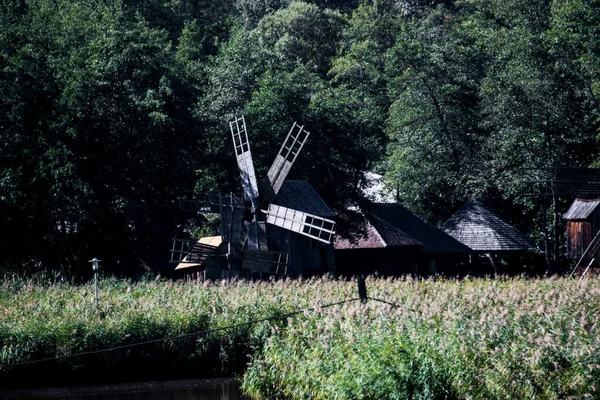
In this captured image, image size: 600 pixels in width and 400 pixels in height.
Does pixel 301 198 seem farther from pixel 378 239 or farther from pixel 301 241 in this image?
pixel 378 239

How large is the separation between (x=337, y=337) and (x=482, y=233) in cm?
2890

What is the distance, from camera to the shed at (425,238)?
39938 mm

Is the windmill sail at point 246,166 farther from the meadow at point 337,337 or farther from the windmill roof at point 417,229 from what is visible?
the windmill roof at point 417,229

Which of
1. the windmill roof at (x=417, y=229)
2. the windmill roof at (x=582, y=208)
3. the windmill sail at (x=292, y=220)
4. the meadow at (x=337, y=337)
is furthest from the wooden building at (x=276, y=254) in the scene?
the windmill roof at (x=582, y=208)

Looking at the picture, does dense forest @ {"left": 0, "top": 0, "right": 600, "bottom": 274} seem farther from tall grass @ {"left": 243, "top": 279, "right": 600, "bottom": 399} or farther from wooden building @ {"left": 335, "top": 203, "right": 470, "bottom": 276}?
tall grass @ {"left": 243, "top": 279, "right": 600, "bottom": 399}

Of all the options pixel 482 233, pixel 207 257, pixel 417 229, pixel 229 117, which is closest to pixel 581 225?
pixel 482 233

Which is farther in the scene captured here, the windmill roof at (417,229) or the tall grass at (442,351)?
the windmill roof at (417,229)

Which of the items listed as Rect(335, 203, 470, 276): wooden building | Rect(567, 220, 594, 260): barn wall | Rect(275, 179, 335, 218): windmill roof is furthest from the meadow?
Rect(567, 220, 594, 260): barn wall

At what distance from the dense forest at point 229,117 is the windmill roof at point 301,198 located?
329 centimetres

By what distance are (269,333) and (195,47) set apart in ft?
114

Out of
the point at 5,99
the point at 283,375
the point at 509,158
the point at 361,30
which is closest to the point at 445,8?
the point at 361,30

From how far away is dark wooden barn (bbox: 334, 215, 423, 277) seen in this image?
125ft

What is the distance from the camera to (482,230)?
42.5 m

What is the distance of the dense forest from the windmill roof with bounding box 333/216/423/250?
1.90 meters
